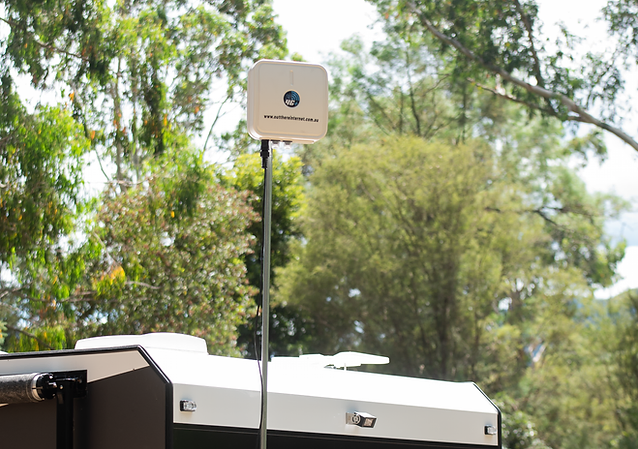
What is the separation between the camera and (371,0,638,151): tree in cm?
970

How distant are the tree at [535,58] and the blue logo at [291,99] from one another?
835cm

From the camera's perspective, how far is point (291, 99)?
7.16 feet

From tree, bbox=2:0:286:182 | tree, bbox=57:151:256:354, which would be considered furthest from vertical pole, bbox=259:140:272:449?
tree, bbox=2:0:286:182

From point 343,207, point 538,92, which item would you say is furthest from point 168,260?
point 538,92

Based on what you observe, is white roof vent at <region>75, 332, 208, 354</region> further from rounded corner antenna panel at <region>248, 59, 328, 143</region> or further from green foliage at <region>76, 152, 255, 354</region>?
green foliage at <region>76, 152, 255, 354</region>

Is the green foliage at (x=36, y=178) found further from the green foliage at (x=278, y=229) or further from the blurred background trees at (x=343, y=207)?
the green foliage at (x=278, y=229)

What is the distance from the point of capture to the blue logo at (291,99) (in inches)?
85.7

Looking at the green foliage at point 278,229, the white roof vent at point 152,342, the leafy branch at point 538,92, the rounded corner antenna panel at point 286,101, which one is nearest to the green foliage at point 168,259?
the green foliage at point 278,229

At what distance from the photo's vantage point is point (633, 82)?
9.76m

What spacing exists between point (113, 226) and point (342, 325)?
186 inches

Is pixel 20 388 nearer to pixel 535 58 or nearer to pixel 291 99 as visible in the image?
pixel 291 99

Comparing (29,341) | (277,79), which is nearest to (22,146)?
(29,341)

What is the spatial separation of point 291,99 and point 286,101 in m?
0.02

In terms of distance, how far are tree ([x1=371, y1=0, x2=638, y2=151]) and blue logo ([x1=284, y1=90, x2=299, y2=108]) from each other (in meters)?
8.35
